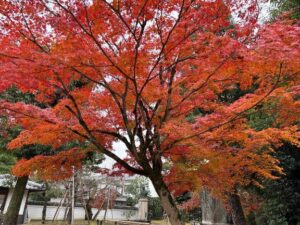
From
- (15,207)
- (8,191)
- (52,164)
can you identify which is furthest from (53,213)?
(52,164)

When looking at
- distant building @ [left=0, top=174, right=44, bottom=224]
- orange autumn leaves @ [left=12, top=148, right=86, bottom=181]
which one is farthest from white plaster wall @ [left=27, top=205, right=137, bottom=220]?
orange autumn leaves @ [left=12, top=148, right=86, bottom=181]

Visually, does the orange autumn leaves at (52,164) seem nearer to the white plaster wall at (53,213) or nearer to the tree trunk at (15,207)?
the tree trunk at (15,207)

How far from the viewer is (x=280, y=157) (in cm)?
1222

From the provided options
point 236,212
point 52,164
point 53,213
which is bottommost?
point 236,212

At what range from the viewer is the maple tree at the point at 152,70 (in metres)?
5.49

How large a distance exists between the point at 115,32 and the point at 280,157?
8919 mm

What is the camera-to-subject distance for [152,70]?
6.10 metres

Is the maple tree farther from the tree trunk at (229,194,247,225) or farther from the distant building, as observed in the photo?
the distant building

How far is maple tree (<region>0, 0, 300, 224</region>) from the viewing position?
5492 millimetres

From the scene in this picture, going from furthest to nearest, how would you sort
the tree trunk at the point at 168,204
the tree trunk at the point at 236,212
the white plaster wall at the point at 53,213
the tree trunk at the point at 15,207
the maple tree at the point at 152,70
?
1. the white plaster wall at the point at 53,213
2. the tree trunk at the point at 15,207
3. the tree trunk at the point at 236,212
4. the tree trunk at the point at 168,204
5. the maple tree at the point at 152,70

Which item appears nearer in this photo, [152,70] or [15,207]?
[152,70]

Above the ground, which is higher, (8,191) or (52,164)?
(8,191)

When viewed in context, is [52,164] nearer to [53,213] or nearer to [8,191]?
[8,191]

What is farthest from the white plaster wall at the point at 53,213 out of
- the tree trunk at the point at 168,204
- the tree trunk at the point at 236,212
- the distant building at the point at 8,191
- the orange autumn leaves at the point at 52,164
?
the tree trunk at the point at 168,204
